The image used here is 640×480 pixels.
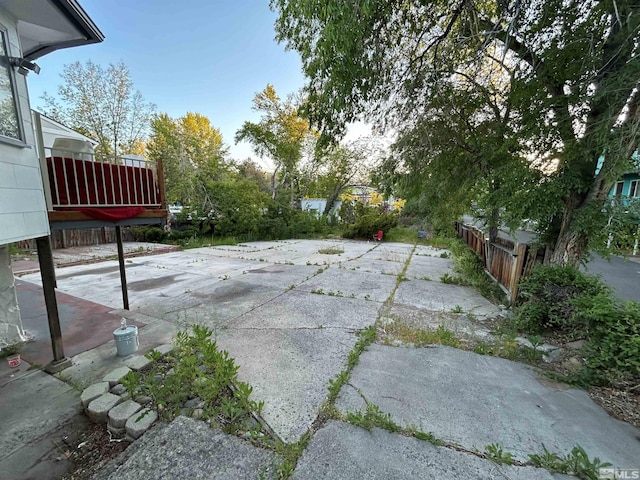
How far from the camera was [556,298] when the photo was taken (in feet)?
10.1

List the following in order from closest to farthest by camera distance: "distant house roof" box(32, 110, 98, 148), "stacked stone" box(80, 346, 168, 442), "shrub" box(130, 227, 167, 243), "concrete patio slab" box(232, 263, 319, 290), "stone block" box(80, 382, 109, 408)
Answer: "stacked stone" box(80, 346, 168, 442)
"stone block" box(80, 382, 109, 408)
"distant house roof" box(32, 110, 98, 148)
"concrete patio slab" box(232, 263, 319, 290)
"shrub" box(130, 227, 167, 243)

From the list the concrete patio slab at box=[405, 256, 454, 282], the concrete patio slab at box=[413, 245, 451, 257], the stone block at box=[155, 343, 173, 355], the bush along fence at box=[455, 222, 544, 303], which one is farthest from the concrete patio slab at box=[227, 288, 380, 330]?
the concrete patio slab at box=[413, 245, 451, 257]

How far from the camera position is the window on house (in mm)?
1965

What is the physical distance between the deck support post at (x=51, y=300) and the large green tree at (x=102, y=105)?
1138 cm

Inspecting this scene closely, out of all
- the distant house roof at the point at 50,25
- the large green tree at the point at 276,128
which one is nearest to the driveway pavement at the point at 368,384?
the distant house roof at the point at 50,25

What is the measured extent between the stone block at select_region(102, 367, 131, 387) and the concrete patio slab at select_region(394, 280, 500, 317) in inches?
147

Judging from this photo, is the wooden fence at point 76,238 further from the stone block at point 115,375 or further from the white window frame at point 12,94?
the stone block at point 115,375

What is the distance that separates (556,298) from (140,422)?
436 centimetres

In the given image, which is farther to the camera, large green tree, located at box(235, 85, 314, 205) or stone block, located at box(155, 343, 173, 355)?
large green tree, located at box(235, 85, 314, 205)

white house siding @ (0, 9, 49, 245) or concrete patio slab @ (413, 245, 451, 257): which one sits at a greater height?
white house siding @ (0, 9, 49, 245)

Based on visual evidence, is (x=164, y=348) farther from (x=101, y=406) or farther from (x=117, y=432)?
(x=117, y=432)

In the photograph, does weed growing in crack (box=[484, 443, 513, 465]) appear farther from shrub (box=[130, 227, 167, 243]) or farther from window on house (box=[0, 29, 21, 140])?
shrub (box=[130, 227, 167, 243])

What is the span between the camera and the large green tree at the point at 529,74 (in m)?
2.49

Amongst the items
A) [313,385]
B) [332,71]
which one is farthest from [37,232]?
[332,71]
